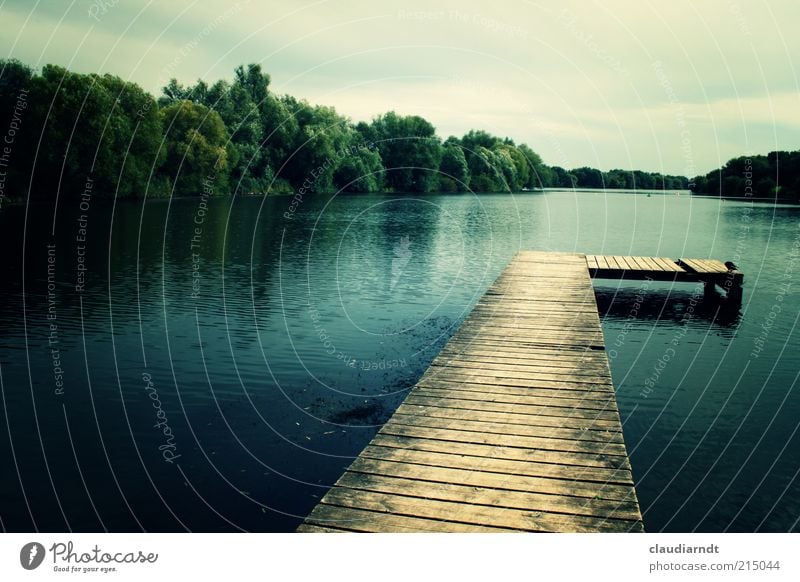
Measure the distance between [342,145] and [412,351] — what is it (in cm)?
8907

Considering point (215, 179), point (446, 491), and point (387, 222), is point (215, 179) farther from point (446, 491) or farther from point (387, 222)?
point (446, 491)

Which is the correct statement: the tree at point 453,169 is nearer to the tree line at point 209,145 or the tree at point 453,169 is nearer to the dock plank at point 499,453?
the tree line at point 209,145

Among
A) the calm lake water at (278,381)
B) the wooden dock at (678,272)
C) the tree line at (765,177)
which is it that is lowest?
the calm lake water at (278,381)

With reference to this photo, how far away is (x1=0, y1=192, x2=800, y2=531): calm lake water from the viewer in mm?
9562

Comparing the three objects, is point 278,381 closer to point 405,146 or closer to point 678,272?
point 678,272

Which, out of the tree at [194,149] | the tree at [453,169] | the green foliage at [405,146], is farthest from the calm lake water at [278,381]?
the tree at [453,169]

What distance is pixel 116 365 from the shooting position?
15141mm

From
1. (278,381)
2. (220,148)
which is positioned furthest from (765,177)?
(278,381)

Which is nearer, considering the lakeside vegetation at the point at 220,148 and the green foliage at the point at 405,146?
the lakeside vegetation at the point at 220,148

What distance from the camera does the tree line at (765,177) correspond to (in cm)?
9150

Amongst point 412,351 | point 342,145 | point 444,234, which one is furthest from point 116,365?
point 342,145

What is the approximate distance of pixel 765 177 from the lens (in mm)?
106562

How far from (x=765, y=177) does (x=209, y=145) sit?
91.1 meters

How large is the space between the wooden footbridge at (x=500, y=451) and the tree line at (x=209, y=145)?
101 feet
